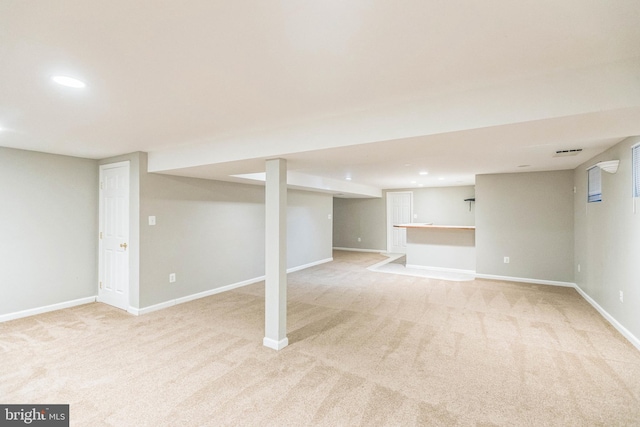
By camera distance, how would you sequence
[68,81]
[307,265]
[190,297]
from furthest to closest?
[307,265]
[190,297]
[68,81]

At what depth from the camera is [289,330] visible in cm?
345

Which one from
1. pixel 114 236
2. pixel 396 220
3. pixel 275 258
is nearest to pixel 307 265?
pixel 396 220

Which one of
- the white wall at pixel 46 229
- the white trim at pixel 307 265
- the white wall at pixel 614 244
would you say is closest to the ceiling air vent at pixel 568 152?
the white wall at pixel 614 244

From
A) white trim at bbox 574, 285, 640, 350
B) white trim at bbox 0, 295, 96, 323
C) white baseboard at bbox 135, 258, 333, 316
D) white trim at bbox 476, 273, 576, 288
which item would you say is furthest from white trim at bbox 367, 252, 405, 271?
white trim at bbox 0, 295, 96, 323

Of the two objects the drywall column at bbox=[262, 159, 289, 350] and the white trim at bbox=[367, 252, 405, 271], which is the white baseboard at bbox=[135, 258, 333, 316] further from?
the white trim at bbox=[367, 252, 405, 271]

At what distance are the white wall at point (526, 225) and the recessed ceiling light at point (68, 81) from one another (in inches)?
246

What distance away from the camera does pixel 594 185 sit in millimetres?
4066

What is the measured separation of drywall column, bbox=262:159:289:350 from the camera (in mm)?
3025

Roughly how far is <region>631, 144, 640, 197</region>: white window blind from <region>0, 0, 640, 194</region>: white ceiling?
1.12 m

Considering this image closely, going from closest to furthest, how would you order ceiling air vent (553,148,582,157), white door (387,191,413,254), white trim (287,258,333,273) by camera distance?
1. ceiling air vent (553,148,582,157)
2. white trim (287,258,333,273)
3. white door (387,191,413,254)

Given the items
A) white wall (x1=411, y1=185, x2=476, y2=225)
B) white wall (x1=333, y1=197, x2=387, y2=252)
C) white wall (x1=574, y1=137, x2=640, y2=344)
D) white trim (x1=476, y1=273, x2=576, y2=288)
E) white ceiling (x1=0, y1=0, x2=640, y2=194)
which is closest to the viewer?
white ceiling (x1=0, y1=0, x2=640, y2=194)

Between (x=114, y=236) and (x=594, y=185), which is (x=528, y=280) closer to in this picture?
(x=594, y=185)

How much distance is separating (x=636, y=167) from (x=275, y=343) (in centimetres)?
401

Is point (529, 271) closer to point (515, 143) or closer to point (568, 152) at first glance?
point (568, 152)
